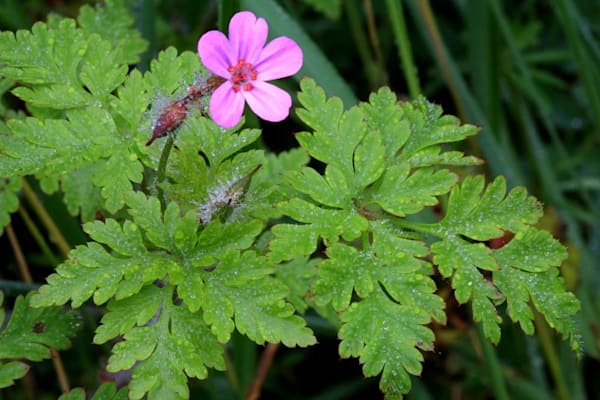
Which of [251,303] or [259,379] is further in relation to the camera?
[259,379]

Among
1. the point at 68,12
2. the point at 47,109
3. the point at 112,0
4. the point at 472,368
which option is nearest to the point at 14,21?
the point at 68,12

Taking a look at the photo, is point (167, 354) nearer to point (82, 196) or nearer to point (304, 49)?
point (82, 196)

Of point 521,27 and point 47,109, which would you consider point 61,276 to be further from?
point 521,27

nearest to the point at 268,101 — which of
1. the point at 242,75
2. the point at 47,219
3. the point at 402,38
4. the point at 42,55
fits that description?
the point at 242,75

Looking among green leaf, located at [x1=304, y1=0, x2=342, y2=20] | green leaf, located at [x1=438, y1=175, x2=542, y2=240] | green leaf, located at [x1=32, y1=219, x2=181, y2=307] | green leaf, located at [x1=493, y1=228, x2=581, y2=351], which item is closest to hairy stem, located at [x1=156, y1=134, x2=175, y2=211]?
green leaf, located at [x1=32, y1=219, x2=181, y2=307]

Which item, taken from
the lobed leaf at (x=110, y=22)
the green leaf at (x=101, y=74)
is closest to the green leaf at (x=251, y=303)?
the green leaf at (x=101, y=74)

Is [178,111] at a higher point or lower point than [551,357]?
higher
